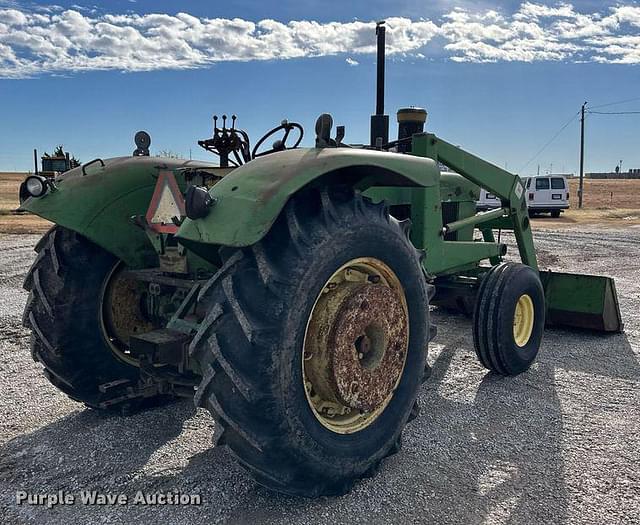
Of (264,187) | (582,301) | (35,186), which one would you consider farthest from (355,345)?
(582,301)

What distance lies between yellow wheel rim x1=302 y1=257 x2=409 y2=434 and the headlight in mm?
1778

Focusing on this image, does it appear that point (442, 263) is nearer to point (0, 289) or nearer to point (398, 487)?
point (398, 487)

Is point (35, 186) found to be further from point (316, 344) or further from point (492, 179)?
point (492, 179)

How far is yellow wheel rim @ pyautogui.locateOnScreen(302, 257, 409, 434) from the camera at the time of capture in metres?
2.79

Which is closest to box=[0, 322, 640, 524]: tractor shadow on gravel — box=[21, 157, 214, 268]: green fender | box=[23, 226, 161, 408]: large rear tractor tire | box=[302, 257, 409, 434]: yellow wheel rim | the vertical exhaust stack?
box=[23, 226, 161, 408]: large rear tractor tire

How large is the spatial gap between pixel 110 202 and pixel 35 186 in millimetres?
418

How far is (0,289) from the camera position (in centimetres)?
865

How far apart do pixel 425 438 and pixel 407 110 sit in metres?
2.74

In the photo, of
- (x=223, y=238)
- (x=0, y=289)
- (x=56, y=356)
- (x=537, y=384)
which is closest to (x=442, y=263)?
(x=537, y=384)

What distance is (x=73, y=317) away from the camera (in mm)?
3648

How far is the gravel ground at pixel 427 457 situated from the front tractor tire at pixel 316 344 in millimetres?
279

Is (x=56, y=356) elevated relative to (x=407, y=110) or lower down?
lower down

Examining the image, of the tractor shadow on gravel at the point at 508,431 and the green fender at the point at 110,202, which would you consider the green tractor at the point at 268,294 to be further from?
the tractor shadow on gravel at the point at 508,431

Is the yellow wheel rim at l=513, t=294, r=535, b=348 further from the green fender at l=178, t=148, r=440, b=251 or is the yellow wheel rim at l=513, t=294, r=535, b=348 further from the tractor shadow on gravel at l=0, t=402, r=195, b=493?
the tractor shadow on gravel at l=0, t=402, r=195, b=493
